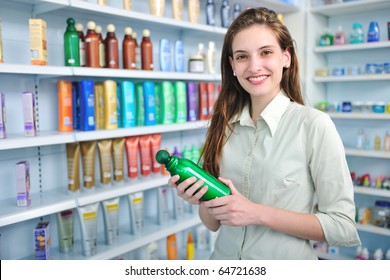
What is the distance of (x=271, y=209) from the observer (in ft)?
3.78

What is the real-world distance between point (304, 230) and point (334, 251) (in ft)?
8.70

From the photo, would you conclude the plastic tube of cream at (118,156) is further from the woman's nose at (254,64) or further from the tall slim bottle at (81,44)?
the woman's nose at (254,64)

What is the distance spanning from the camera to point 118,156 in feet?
7.91

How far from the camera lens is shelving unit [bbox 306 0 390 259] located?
321cm

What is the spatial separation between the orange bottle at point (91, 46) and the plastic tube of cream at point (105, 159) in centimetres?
47

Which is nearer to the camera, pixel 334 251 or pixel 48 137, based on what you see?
pixel 48 137

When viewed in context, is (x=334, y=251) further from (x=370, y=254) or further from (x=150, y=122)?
(x=150, y=122)

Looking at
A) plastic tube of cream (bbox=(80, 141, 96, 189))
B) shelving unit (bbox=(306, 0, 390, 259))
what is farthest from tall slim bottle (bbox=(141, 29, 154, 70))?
shelving unit (bbox=(306, 0, 390, 259))

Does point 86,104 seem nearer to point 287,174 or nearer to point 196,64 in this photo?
point 196,64

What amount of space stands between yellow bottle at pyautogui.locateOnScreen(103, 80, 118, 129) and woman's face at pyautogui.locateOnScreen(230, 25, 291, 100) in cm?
118

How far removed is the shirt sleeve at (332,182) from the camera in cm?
111

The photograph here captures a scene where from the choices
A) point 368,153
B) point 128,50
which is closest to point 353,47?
point 368,153

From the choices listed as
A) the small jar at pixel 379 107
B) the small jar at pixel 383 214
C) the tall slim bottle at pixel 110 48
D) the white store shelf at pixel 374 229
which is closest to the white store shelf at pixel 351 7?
the small jar at pixel 379 107
